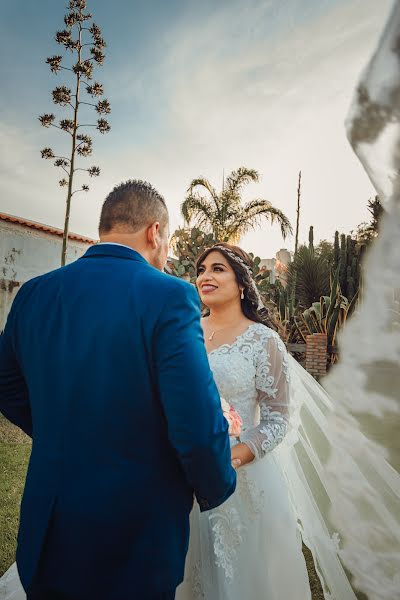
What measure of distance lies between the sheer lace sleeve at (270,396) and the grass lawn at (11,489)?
5.61 feet

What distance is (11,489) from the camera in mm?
4414

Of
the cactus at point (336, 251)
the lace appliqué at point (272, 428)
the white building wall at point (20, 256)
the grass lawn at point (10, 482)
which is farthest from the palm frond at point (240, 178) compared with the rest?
the lace appliqué at point (272, 428)

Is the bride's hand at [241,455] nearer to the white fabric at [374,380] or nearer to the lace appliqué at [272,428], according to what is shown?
the lace appliqué at [272,428]

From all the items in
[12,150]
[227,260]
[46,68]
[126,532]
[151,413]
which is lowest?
[126,532]

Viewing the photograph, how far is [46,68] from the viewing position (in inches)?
342

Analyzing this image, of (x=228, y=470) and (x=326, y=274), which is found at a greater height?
(x=326, y=274)

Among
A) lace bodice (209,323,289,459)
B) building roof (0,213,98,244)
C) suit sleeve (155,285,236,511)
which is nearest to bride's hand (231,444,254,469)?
lace bodice (209,323,289,459)

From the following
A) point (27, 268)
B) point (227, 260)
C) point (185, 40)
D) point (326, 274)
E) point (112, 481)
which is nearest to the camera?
point (112, 481)

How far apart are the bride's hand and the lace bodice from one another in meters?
0.11

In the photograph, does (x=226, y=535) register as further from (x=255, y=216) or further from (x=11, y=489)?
(x=255, y=216)

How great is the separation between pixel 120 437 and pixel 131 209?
2.69 feet

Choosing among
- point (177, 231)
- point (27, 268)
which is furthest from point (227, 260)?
point (27, 268)

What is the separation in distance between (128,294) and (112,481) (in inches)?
22.7

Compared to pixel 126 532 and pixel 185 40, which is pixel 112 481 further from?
pixel 185 40
